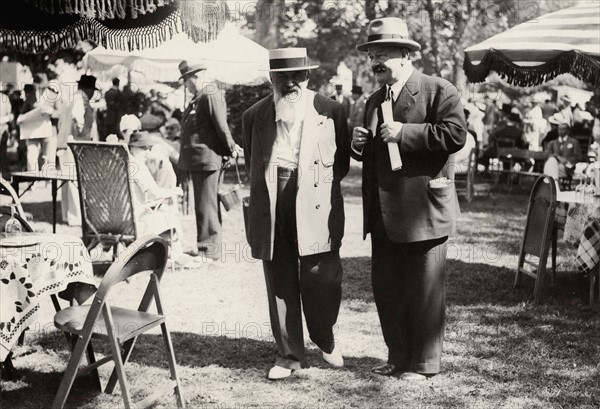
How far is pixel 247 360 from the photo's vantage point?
17.5ft

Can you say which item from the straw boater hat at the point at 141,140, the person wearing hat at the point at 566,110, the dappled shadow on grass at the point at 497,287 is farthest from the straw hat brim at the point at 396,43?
the person wearing hat at the point at 566,110

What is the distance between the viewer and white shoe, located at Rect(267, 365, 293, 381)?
193 inches

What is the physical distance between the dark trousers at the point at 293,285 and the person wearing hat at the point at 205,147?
328 cm

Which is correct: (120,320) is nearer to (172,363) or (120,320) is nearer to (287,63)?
(172,363)

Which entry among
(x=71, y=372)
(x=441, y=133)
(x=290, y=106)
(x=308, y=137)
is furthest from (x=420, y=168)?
(x=71, y=372)

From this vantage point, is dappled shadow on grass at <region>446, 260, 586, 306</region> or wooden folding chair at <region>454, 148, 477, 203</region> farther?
wooden folding chair at <region>454, 148, 477, 203</region>

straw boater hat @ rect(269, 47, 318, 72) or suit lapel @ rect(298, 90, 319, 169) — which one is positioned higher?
straw boater hat @ rect(269, 47, 318, 72)

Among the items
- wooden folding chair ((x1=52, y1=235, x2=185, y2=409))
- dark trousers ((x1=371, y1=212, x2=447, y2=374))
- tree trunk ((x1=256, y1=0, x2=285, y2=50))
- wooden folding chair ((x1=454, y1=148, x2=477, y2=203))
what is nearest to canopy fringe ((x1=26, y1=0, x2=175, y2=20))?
wooden folding chair ((x1=52, y1=235, x2=185, y2=409))

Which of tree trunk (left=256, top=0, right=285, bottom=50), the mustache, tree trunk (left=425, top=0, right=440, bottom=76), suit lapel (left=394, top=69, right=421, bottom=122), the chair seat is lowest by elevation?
the chair seat

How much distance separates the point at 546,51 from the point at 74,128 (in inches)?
272

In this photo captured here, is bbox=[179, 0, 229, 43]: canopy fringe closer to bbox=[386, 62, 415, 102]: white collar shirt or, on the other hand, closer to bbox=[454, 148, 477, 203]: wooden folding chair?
bbox=[386, 62, 415, 102]: white collar shirt

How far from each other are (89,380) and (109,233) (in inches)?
106

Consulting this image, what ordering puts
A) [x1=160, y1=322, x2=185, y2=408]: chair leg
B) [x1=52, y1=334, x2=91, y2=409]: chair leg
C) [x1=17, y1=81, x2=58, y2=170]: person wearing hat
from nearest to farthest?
[x1=52, y1=334, x2=91, y2=409]: chair leg → [x1=160, y1=322, x2=185, y2=408]: chair leg → [x1=17, y1=81, x2=58, y2=170]: person wearing hat

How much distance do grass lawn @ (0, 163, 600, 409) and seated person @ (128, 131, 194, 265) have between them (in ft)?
1.49
